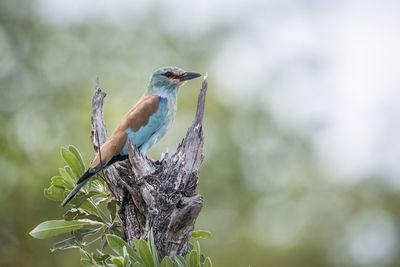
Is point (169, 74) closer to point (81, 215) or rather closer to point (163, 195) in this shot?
point (81, 215)

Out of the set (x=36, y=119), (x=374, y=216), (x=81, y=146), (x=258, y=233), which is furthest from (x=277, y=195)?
(x=36, y=119)

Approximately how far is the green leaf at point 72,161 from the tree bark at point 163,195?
29 cm

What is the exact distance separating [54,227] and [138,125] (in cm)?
170

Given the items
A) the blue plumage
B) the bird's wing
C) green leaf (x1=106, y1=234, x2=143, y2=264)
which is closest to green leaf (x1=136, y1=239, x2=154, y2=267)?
green leaf (x1=106, y1=234, x2=143, y2=264)

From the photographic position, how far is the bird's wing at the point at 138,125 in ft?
18.8

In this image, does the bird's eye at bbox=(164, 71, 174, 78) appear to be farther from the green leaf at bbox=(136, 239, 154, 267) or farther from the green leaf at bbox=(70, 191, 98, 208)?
the green leaf at bbox=(136, 239, 154, 267)

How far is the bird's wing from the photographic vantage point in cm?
573

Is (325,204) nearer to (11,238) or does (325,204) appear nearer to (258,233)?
(258,233)

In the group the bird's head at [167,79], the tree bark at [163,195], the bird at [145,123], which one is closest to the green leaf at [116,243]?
the tree bark at [163,195]

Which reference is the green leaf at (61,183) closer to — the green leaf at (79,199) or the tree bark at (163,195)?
the green leaf at (79,199)

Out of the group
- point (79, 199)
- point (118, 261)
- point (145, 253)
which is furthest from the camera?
point (79, 199)

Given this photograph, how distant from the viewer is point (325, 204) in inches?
915

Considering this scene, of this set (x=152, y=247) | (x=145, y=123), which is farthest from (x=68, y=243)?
(x=145, y=123)

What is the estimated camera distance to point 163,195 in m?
4.96
